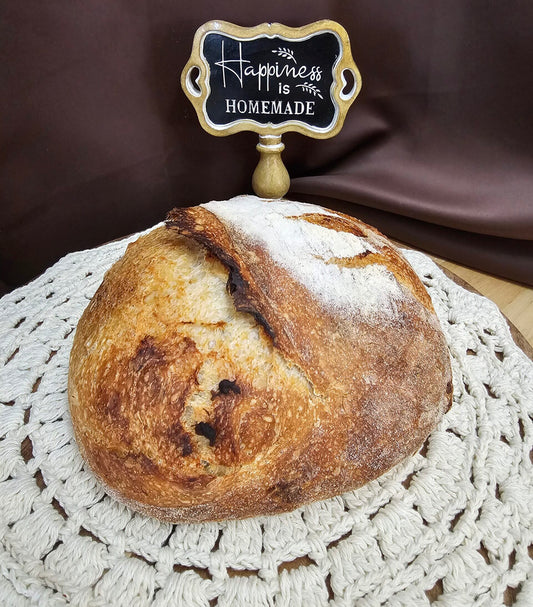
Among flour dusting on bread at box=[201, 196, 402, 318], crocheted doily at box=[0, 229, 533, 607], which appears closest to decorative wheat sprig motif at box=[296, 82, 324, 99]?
flour dusting on bread at box=[201, 196, 402, 318]

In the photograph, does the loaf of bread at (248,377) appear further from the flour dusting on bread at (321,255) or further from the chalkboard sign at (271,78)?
the chalkboard sign at (271,78)

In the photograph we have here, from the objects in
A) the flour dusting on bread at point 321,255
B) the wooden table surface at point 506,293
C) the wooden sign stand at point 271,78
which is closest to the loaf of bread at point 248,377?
the flour dusting on bread at point 321,255

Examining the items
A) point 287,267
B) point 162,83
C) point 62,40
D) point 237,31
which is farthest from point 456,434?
point 62,40

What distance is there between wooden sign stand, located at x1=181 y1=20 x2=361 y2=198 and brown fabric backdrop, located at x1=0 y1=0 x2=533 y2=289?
0.18m

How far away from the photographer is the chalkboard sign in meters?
1.06

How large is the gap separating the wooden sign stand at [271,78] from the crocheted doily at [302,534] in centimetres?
65

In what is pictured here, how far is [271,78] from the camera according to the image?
112 cm

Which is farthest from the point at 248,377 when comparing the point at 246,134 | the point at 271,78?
the point at 246,134

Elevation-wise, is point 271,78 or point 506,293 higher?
point 271,78

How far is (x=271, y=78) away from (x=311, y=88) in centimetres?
9

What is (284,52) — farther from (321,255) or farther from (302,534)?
(302,534)

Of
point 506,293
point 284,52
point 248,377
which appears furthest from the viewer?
point 506,293

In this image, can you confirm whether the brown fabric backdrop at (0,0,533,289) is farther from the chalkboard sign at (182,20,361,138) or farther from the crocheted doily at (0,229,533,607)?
the crocheted doily at (0,229,533,607)

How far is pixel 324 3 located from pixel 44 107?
698 millimetres
